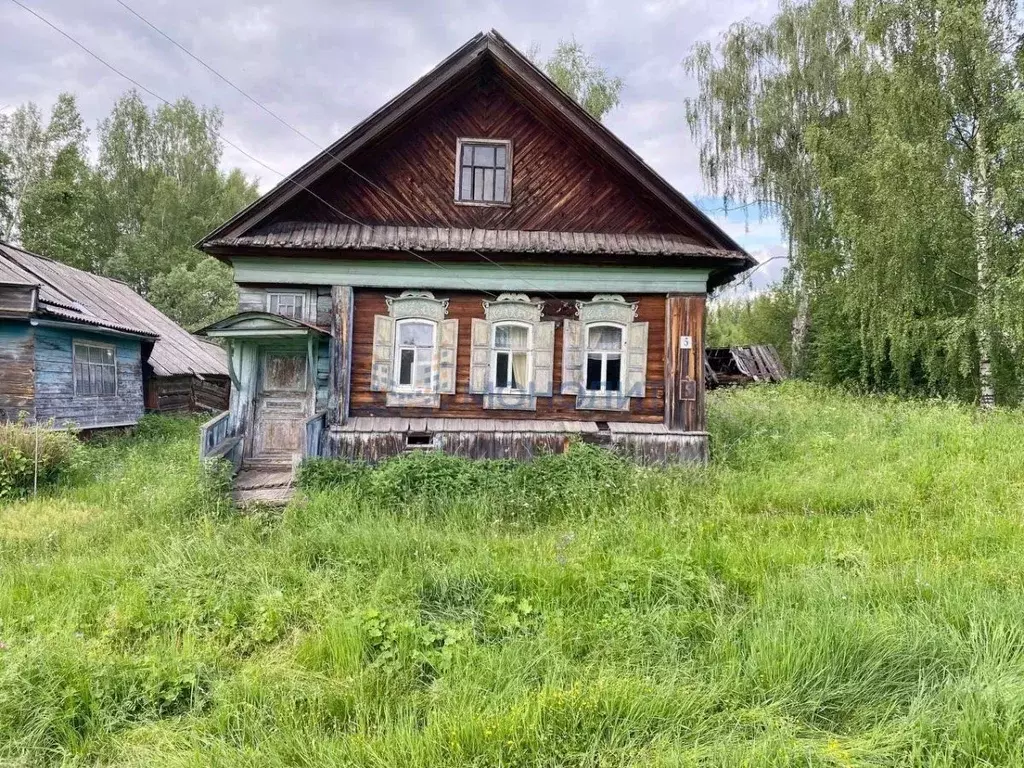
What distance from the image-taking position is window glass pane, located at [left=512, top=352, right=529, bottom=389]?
27.9 feet

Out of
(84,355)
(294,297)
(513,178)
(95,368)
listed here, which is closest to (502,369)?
(513,178)

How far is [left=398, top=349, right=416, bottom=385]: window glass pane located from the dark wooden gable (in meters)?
2.06

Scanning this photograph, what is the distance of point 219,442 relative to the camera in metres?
7.80

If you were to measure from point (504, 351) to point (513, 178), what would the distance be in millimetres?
2787

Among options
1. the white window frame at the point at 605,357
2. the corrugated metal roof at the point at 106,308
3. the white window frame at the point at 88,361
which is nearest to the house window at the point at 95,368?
the white window frame at the point at 88,361

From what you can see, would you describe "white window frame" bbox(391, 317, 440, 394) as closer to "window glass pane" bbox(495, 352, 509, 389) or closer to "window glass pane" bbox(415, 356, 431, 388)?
"window glass pane" bbox(415, 356, 431, 388)

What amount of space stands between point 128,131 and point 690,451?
114 ft

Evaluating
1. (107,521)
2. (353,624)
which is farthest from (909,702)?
(107,521)

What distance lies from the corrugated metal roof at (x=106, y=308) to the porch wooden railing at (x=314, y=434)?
7.13 m

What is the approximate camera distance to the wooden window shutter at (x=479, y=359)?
8406 mm

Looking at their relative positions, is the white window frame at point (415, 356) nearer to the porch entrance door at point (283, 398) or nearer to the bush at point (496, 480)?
the bush at point (496, 480)

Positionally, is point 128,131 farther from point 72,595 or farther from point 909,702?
point 909,702

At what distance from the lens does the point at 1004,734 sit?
2.60 metres

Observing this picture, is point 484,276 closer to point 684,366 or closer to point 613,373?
point 613,373
